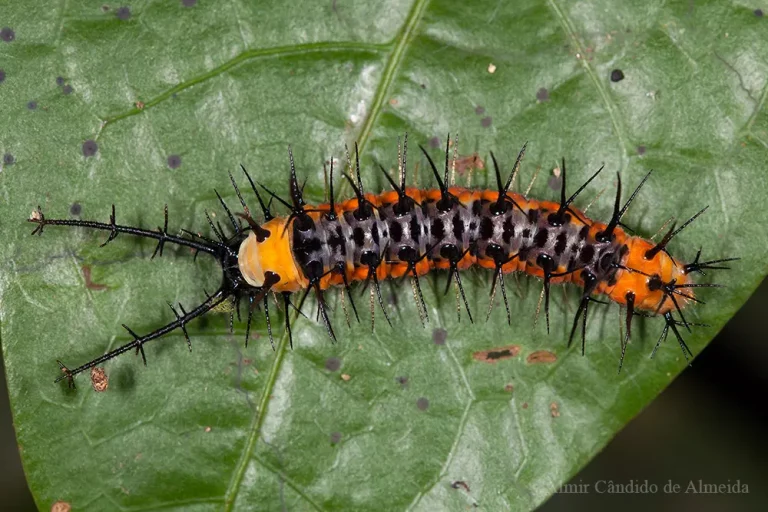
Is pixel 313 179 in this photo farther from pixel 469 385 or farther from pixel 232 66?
pixel 469 385

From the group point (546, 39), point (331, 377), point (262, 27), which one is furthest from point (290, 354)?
point (546, 39)

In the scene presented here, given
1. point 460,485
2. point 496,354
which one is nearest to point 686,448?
point 496,354

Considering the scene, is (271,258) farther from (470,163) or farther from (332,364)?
(470,163)

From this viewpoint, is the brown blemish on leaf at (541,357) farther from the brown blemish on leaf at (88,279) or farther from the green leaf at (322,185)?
the brown blemish on leaf at (88,279)

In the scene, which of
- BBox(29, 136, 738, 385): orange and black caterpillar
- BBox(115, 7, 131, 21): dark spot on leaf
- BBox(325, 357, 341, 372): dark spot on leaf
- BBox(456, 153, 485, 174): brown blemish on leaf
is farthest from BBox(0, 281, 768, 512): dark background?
BBox(115, 7, 131, 21): dark spot on leaf

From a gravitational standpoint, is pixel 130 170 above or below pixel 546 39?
below

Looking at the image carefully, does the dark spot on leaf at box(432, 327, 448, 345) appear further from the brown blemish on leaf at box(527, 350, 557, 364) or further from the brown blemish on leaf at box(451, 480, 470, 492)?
the brown blemish on leaf at box(451, 480, 470, 492)
